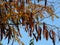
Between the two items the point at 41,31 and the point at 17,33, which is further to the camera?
the point at 17,33

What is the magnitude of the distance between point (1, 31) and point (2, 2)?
44 cm

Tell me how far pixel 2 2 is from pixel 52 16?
82cm

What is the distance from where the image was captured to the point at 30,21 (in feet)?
14.5

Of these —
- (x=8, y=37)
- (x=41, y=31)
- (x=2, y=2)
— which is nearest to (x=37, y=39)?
(x=41, y=31)

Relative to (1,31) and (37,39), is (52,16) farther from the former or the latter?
Result: (1,31)

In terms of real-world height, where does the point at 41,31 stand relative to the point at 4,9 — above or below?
below

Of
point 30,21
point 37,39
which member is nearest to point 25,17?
point 30,21

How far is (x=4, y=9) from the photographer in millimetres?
4512

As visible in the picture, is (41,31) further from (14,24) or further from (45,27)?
(14,24)

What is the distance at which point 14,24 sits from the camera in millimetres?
4684

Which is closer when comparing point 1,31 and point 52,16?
point 1,31

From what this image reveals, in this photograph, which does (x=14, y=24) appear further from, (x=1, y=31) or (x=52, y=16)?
(x=52, y=16)

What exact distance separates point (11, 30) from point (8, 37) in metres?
0.31

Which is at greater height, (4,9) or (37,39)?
(4,9)
